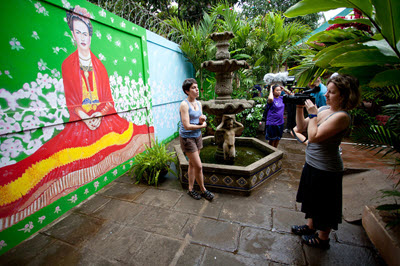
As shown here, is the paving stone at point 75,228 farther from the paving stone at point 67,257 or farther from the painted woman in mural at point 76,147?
the painted woman in mural at point 76,147

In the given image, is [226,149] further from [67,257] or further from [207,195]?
[67,257]

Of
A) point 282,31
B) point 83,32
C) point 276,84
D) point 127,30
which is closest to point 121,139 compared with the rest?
point 83,32

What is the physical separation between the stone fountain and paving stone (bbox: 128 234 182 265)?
1162mm

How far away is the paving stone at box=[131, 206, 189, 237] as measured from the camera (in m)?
2.34

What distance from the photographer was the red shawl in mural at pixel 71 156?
2191 millimetres

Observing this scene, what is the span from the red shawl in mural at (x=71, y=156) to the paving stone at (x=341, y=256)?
3.23 meters

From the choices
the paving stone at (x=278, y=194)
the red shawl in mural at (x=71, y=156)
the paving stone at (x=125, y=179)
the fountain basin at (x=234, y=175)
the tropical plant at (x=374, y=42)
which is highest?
the tropical plant at (x=374, y=42)

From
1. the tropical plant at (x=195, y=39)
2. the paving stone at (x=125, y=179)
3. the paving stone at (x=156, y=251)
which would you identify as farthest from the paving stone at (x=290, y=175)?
the tropical plant at (x=195, y=39)

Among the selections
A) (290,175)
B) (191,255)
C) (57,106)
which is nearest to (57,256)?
(191,255)

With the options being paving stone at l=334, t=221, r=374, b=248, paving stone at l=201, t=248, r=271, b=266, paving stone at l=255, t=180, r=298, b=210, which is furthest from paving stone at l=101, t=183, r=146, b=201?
paving stone at l=334, t=221, r=374, b=248

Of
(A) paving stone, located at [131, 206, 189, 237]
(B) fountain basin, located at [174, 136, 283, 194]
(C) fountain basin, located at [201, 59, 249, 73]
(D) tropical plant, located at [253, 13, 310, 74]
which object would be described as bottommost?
(A) paving stone, located at [131, 206, 189, 237]

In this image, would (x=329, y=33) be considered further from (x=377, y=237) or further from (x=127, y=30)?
(x=127, y=30)

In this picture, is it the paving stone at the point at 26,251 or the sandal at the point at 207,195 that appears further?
the sandal at the point at 207,195

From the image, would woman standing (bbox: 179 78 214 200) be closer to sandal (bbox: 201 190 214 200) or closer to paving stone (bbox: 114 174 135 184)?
sandal (bbox: 201 190 214 200)
